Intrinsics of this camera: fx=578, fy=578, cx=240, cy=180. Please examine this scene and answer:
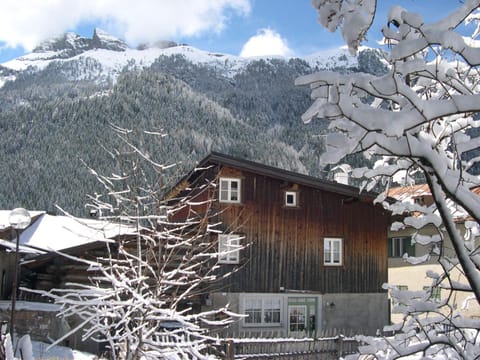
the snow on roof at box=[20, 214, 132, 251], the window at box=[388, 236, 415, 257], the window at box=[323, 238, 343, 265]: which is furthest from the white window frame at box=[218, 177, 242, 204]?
the window at box=[388, 236, 415, 257]

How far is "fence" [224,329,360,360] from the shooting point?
626 inches

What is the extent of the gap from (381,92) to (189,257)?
4.32 m

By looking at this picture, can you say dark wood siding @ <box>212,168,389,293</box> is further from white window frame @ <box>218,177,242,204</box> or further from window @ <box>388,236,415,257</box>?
window @ <box>388,236,415,257</box>

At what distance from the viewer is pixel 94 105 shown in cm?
10931

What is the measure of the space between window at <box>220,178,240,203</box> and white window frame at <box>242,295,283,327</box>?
4017mm

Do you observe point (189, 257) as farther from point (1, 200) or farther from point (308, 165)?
point (308, 165)

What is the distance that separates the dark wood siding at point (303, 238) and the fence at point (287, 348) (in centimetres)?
593

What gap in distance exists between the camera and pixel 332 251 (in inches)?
991

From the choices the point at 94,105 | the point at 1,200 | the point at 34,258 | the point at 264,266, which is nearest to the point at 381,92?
the point at 34,258

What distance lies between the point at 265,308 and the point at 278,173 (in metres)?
5.56

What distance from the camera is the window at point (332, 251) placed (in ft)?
82.2

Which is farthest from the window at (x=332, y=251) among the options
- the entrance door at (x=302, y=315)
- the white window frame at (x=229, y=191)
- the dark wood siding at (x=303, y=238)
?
the white window frame at (x=229, y=191)

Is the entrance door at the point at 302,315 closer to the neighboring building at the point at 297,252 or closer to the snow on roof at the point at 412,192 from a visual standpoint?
the neighboring building at the point at 297,252

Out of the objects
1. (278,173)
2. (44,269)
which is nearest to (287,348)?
(278,173)
